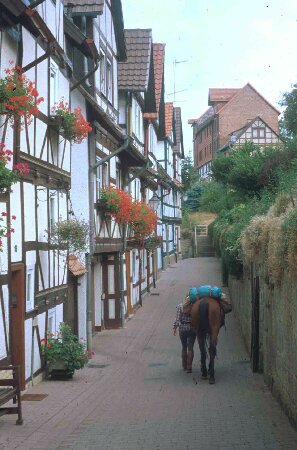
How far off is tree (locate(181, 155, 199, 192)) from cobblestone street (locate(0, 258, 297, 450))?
172ft

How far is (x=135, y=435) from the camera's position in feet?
28.3

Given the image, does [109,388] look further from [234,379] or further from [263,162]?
[263,162]

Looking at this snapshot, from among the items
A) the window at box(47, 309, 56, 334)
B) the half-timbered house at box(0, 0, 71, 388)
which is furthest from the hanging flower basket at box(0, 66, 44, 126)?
the window at box(47, 309, 56, 334)

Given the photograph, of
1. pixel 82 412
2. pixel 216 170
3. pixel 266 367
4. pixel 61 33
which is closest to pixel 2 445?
pixel 82 412

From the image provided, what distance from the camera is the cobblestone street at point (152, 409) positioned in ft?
27.3

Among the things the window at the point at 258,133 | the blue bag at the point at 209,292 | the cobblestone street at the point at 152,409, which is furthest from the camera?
the window at the point at 258,133

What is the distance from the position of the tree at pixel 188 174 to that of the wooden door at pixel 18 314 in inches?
2267

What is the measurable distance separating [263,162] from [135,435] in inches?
748

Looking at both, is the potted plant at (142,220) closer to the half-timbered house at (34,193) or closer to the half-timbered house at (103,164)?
the half-timbered house at (103,164)

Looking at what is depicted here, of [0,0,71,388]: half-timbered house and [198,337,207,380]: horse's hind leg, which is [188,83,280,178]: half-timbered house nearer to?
[0,0,71,388]: half-timbered house

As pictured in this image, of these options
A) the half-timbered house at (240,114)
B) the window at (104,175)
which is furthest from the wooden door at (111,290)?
the half-timbered house at (240,114)

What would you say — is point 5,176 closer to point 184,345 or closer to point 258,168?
point 184,345

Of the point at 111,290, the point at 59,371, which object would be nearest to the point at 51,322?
the point at 59,371

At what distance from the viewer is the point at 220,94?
82.4 m
